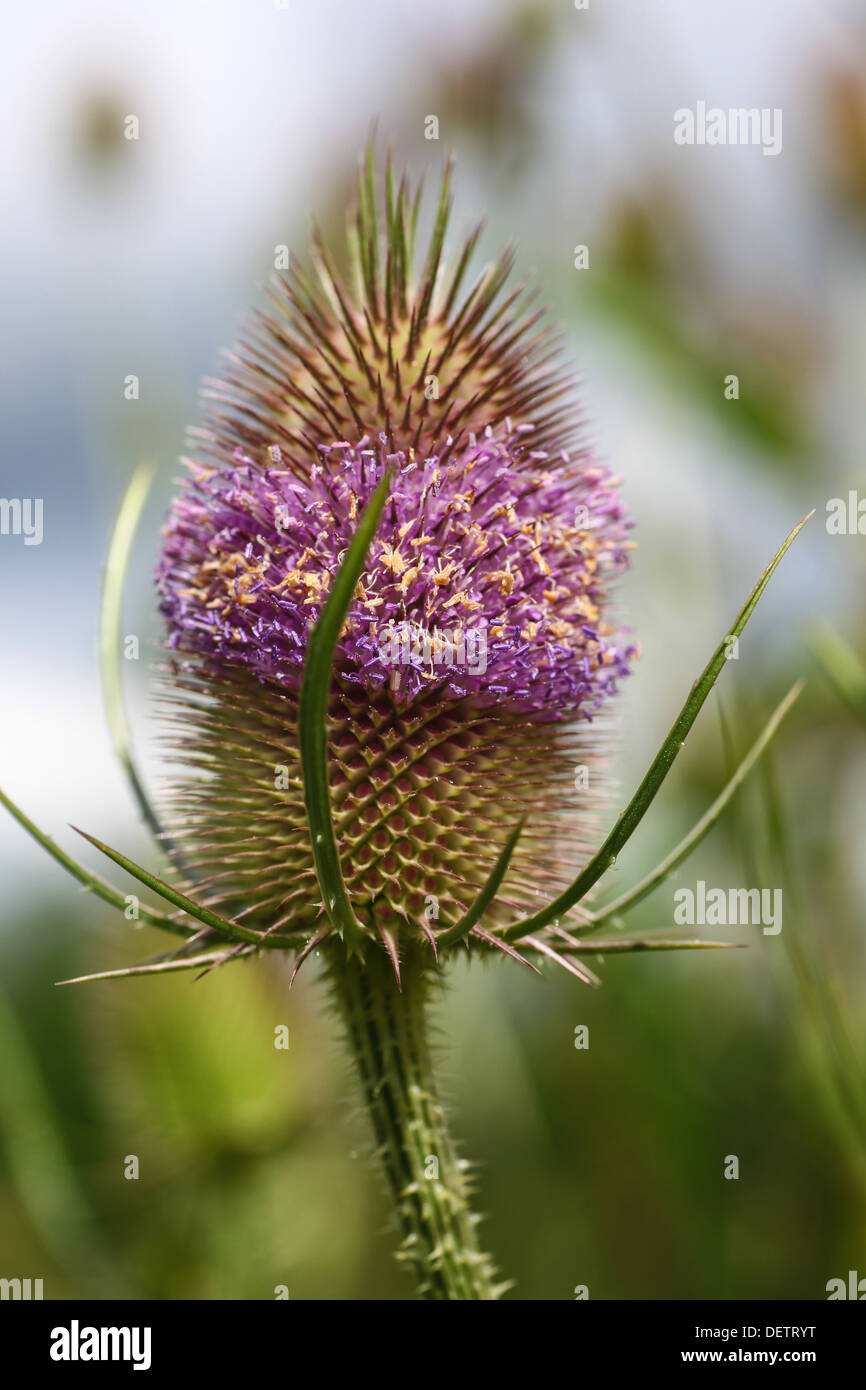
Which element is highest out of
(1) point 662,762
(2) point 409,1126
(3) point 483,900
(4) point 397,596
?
(4) point 397,596

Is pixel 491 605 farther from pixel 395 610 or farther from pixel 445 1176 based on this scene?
pixel 445 1176

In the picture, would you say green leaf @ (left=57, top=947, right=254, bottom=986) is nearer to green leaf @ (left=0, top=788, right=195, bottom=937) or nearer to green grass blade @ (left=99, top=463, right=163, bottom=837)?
green leaf @ (left=0, top=788, right=195, bottom=937)

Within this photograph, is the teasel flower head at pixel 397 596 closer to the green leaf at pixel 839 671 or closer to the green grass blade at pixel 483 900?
the green grass blade at pixel 483 900

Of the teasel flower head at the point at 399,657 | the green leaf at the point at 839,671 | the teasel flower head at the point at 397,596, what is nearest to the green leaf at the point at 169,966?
the teasel flower head at the point at 399,657
